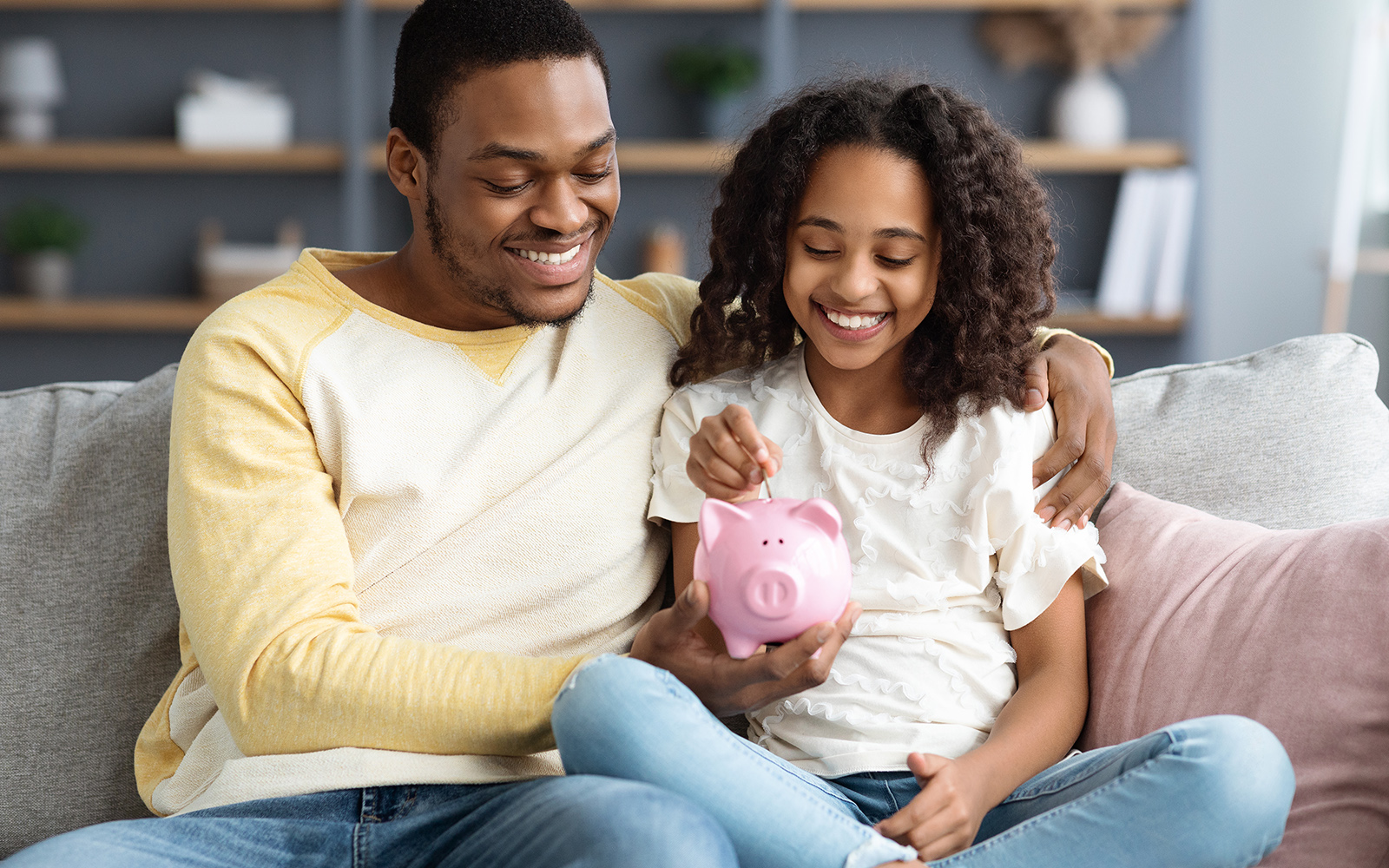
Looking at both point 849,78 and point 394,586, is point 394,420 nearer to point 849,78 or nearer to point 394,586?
point 394,586

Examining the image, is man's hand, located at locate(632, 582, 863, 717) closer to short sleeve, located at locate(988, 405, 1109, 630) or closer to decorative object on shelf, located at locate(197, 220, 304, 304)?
short sleeve, located at locate(988, 405, 1109, 630)

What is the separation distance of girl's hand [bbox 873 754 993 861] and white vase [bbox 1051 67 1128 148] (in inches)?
120

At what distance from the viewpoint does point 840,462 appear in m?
1.36

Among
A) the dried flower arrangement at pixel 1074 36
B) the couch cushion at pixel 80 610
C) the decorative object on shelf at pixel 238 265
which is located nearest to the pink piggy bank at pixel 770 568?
the couch cushion at pixel 80 610

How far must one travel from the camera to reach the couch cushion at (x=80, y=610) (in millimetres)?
1397

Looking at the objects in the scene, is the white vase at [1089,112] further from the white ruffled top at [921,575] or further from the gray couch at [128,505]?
the white ruffled top at [921,575]

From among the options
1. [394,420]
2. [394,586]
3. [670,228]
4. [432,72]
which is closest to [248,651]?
[394,586]

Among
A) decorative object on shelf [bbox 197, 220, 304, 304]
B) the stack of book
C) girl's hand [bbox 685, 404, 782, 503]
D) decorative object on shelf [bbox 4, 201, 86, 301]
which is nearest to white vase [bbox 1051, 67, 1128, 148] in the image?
the stack of book

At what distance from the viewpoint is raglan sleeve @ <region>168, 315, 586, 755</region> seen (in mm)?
1135

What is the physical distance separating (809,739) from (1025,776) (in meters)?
0.22

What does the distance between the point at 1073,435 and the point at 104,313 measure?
3.29 metres

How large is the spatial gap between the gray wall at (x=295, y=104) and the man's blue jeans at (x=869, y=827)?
2.96 m

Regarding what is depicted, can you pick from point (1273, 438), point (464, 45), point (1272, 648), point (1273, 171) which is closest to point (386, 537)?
point (464, 45)

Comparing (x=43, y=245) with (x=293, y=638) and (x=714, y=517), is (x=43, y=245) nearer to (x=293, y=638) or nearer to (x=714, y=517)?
(x=293, y=638)
